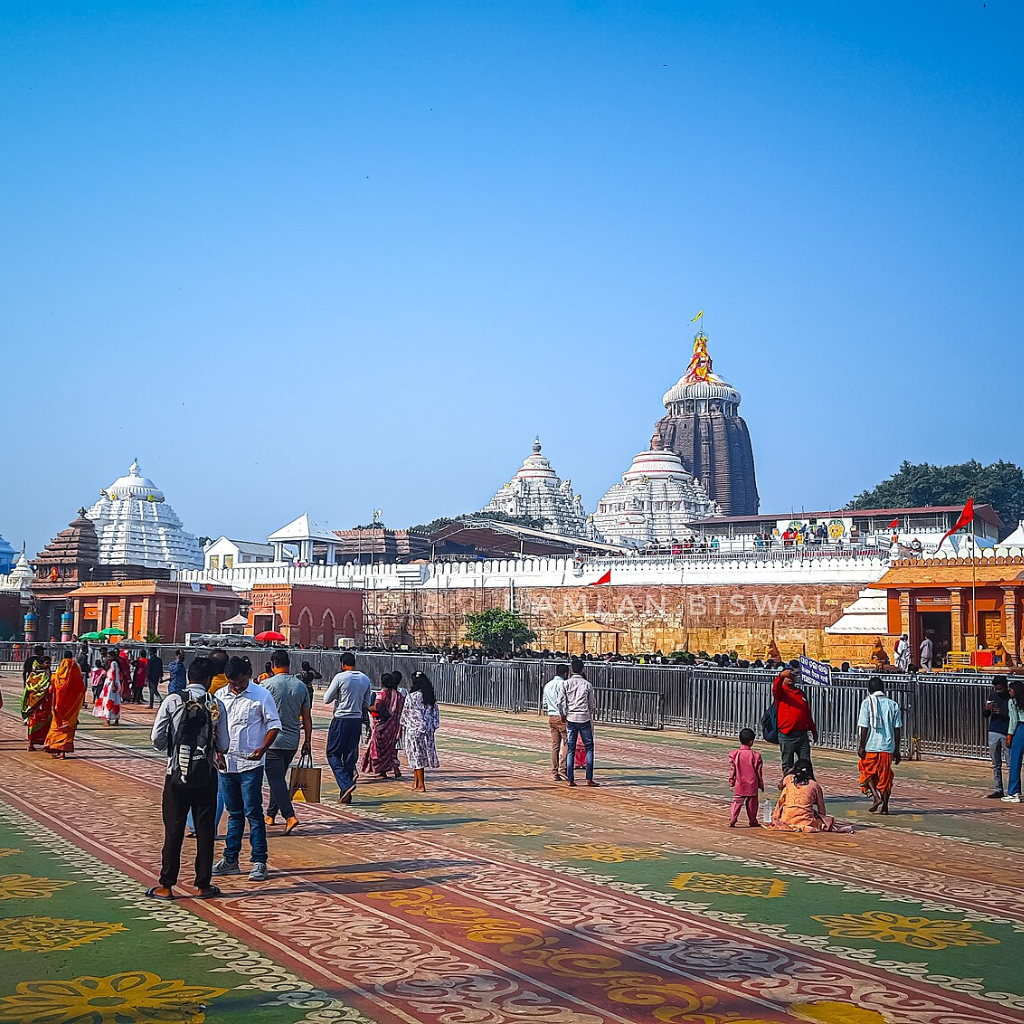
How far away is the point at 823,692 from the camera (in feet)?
57.3

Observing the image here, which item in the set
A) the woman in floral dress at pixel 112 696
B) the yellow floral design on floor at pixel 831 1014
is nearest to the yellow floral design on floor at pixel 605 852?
the yellow floral design on floor at pixel 831 1014

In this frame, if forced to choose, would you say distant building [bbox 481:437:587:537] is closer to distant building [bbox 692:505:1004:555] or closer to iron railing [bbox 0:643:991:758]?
distant building [bbox 692:505:1004:555]

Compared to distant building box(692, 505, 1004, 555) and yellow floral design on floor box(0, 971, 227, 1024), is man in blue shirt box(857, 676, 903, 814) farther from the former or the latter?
distant building box(692, 505, 1004, 555)

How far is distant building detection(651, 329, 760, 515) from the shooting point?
4024 inches

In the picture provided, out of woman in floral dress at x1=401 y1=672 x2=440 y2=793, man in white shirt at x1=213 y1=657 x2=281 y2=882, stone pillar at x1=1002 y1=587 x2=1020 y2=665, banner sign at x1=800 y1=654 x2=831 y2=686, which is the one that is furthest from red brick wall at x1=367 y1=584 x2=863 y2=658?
man in white shirt at x1=213 y1=657 x2=281 y2=882

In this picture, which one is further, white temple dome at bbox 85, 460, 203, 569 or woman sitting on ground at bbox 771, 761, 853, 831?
white temple dome at bbox 85, 460, 203, 569

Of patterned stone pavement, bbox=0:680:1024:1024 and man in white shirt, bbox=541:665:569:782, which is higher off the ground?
man in white shirt, bbox=541:665:569:782

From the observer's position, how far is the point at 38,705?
44.5ft

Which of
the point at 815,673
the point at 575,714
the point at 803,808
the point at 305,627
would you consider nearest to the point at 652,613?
the point at 305,627

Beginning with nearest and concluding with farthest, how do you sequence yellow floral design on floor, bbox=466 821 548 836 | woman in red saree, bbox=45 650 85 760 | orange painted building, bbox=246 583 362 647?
yellow floral design on floor, bbox=466 821 548 836 < woman in red saree, bbox=45 650 85 760 < orange painted building, bbox=246 583 362 647

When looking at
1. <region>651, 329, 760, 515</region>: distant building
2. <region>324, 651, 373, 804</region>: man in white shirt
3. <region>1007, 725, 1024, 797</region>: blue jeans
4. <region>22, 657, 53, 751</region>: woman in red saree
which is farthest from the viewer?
<region>651, 329, 760, 515</region>: distant building

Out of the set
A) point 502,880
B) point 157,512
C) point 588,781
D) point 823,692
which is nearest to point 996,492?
point 157,512

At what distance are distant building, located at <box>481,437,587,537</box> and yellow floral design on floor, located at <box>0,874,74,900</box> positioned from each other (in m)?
80.1

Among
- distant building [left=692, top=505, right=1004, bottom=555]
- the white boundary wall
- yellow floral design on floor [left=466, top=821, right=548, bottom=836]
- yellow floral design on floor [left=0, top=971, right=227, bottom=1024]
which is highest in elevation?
distant building [left=692, top=505, right=1004, bottom=555]
